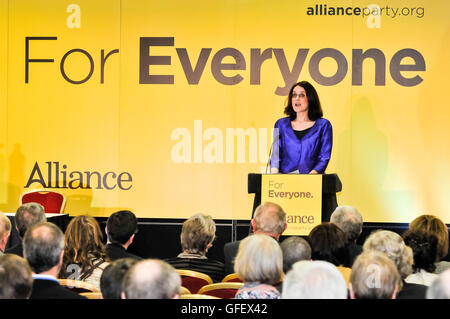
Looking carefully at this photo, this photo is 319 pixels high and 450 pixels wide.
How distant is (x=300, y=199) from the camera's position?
5758mm

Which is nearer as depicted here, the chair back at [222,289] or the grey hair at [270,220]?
the chair back at [222,289]

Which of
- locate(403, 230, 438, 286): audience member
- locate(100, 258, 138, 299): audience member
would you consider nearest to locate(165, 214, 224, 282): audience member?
locate(403, 230, 438, 286): audience member

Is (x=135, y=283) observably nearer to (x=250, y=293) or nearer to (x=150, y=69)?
(x=250, y=293)

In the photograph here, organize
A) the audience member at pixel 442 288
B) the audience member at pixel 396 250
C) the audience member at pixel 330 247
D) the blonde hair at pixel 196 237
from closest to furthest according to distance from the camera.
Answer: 1. the audience member at pixel 442 288
2. the audience member at pixel 396 250
3. the audience member at pixel 330 247
4. the blonde hair at pixel 196 237

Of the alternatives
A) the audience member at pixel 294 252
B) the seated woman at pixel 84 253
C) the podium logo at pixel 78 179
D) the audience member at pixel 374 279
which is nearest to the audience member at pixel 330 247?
the audience member at pixel 294 252

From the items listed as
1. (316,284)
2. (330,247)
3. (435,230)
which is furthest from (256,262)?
(435,230)

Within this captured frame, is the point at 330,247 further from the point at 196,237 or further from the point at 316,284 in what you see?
the point at 316,284

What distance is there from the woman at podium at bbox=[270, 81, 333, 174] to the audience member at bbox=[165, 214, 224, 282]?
6.39 feet

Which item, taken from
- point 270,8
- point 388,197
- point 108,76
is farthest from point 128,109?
point 388,197

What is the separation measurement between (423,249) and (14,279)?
2.63 m

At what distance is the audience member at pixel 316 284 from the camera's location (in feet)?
8.52

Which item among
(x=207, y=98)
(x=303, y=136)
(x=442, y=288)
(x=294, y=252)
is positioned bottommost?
(x=294, y=252)

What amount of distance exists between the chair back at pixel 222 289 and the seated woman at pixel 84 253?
89cm

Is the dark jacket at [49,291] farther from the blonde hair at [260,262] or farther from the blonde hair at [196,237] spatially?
the blonde hair at [196,237]
